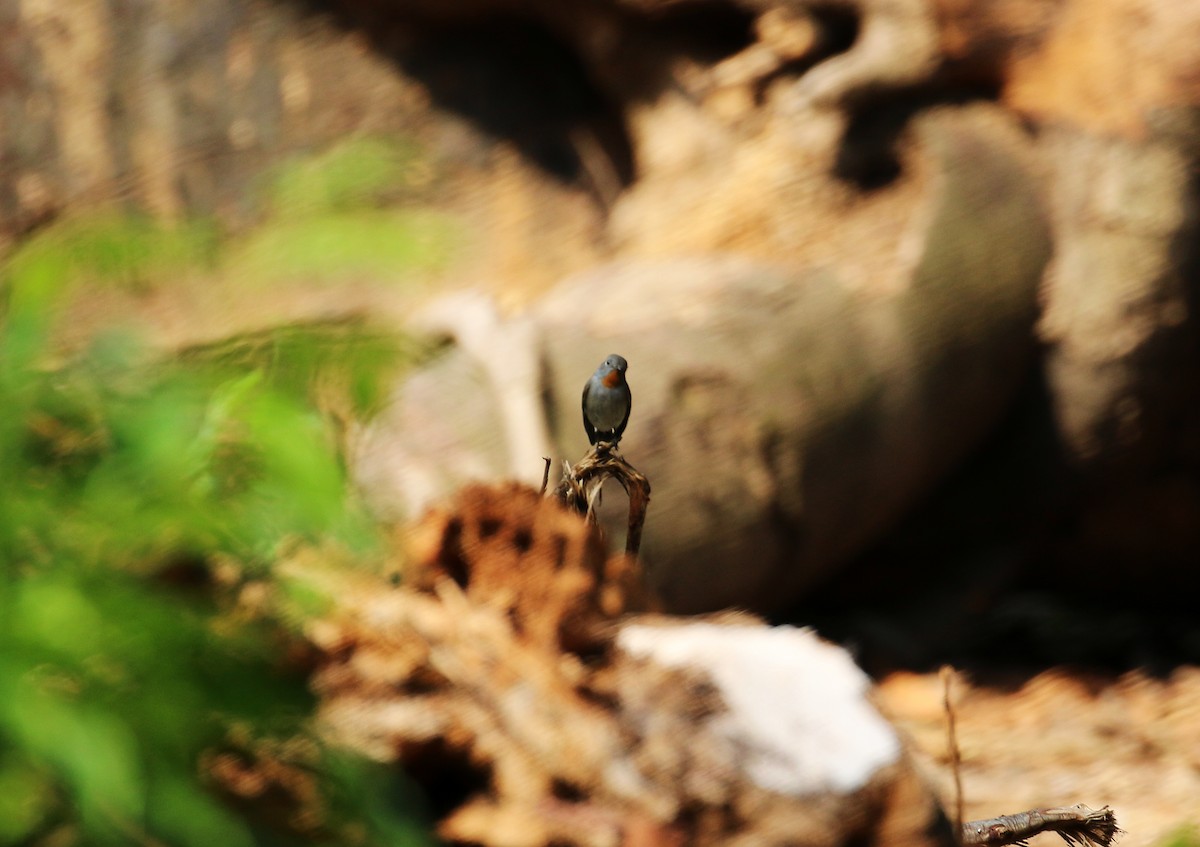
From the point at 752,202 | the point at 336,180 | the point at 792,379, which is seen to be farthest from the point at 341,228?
the point at 752,202

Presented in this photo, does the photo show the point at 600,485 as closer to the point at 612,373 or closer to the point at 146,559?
the point at 612,373

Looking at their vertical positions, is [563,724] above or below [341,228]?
below

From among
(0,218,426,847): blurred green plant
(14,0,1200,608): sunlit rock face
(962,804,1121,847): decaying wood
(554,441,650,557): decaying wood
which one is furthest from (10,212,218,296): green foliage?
(14,0,1200,608): sunlit rock face

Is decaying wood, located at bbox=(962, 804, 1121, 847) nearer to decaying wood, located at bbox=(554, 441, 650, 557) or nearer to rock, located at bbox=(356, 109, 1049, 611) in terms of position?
decaying wood, located at bbox=(554, 441, 650, 557)

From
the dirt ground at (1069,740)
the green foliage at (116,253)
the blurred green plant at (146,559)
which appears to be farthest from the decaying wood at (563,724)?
the dirt ground at (1069,740)

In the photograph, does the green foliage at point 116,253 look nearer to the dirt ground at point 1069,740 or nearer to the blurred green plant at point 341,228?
the blurred green plant at point 341,228

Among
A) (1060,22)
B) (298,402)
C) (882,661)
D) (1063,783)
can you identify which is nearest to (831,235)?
(1060,22)

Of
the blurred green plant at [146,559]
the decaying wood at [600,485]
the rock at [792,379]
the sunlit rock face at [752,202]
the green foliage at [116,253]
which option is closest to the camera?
the blurred green plant at [146,559]
